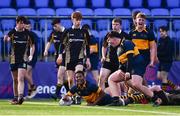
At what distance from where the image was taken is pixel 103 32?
21938 millimetres

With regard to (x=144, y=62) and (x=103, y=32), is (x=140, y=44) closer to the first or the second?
(x=144, y=62)

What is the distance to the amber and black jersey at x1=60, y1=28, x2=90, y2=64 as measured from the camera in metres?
16.6

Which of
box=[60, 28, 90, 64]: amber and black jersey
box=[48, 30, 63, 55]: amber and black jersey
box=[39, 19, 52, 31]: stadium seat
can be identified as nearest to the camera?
box=[60, 28, 90, 64]: amber and black jersey

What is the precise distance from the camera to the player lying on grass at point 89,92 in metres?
15.3

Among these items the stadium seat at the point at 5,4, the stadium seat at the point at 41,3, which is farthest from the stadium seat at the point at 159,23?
the stadium seat at the point at 5,4

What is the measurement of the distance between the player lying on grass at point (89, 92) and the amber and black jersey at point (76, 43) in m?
1.16

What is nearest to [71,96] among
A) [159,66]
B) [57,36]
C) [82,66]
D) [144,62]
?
[82,66]

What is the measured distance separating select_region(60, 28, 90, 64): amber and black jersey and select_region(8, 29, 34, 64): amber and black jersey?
100 cm

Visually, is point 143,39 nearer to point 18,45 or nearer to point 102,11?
point 18,45

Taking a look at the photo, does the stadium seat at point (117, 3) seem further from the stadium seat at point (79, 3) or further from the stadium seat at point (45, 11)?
the stadium seat at point (45, 11)

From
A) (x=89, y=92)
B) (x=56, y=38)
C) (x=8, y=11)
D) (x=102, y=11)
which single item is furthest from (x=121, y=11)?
(x=89, y=92)

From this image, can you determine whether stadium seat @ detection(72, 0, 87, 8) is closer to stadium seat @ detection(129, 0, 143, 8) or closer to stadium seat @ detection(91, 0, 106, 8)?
stadium seat @ detection(91, 0, 106, 8)

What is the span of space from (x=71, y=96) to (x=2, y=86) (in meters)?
4.73

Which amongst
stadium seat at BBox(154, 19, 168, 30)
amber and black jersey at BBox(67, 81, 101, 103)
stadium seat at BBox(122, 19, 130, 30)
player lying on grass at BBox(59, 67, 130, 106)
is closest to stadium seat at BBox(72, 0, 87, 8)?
stadium seat at BBox(122, 19, 130, 30)
